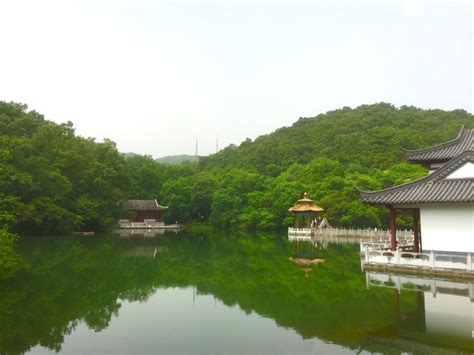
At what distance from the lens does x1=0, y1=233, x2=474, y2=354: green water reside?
871 centimetres

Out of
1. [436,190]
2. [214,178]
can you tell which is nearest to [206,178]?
[214,178]

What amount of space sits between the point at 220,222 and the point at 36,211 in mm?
24026

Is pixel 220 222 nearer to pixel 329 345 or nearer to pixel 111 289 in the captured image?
pixel 111 289

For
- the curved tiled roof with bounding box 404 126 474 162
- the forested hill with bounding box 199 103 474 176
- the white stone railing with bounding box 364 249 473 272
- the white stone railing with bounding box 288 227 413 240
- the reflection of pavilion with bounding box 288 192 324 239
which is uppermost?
the forested hill with bounding box 199 103 474 176

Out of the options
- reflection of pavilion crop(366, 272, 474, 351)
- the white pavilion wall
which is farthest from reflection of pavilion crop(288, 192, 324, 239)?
reflection of pavilion crop(366, 272, 474, 351)

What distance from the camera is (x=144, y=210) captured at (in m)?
58.2

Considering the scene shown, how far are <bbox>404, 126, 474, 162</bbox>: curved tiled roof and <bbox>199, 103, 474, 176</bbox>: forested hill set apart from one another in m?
39.4

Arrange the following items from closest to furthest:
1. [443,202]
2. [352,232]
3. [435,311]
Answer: [435,311]
[443,202]
[352,232]

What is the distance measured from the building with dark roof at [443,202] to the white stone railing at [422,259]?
1.76 ft

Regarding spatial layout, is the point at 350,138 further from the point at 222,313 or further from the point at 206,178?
the point at 222,313

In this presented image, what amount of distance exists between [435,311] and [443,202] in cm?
627

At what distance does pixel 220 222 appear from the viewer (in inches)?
2238

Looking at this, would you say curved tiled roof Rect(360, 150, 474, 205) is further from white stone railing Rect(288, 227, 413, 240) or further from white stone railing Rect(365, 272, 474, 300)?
white stone railing Rect(288, 227, 413, 240)

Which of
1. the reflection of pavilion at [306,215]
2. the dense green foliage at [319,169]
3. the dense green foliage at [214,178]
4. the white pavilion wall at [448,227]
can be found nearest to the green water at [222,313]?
the white pavilion wall at [448,227]
